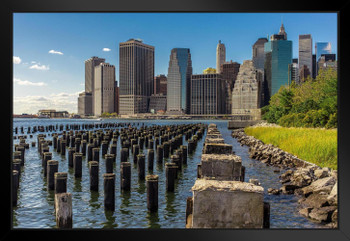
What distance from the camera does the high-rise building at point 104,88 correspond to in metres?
187

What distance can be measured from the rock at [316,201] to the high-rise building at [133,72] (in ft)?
546

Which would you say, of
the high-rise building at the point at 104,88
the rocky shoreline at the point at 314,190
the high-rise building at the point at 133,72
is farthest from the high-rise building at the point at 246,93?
the rocky shoreline at the point at 314,190

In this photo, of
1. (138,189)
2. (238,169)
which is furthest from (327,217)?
(138,189)

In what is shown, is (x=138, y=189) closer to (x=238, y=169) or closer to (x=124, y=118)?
(x=238, y=169)

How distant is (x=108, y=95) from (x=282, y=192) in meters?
185

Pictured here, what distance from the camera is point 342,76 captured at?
682cm

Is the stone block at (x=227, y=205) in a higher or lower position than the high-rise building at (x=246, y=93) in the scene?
lower

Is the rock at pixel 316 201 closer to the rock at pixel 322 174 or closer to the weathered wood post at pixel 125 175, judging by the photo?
the rock at pixel 322 174

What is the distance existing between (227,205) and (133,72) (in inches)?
7030

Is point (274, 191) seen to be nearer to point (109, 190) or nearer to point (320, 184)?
point (320, 184)

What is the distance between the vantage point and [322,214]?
9.11 meters

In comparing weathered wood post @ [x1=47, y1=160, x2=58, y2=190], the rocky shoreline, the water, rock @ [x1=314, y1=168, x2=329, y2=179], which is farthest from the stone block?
weathered wood post @ [x1=47, y1=160, x2=58, y2=190]

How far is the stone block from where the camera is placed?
5.92 m

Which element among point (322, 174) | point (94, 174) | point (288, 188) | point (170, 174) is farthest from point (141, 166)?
point (322, 174)
